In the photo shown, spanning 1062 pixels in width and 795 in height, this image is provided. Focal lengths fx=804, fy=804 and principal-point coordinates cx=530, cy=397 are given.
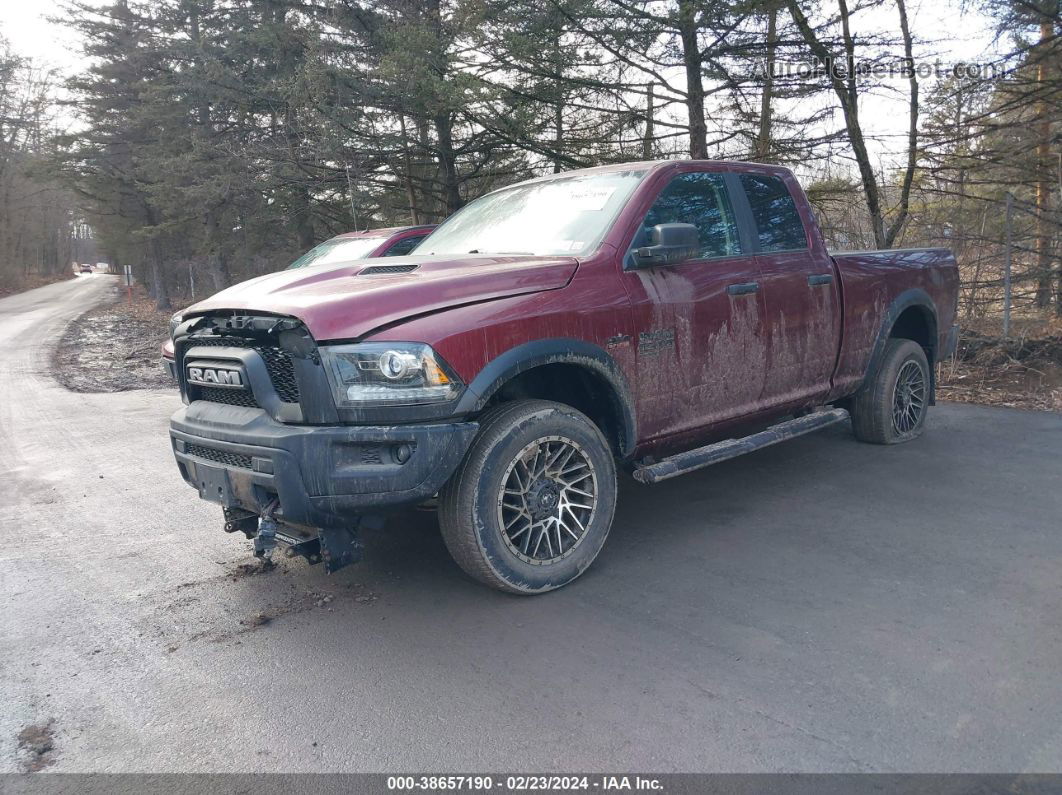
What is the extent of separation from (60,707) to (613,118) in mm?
11063

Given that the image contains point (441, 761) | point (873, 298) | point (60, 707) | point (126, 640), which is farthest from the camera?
point (873, 298)

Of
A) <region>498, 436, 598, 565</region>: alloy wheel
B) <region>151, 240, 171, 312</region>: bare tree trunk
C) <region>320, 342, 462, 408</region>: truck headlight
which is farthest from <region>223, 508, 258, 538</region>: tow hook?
<region>151, 240, 171, 312</region>: bare tree trunk

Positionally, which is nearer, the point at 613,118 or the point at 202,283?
the point at 613,118

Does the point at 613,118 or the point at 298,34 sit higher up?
the point at 298,34

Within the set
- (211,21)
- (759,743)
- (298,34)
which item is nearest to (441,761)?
(759,743)

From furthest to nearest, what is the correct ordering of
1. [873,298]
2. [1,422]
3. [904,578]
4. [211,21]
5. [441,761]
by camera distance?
1. [211,21]
2. [1,422]
3. [873,298]
4. [904,578]
5. [441,761]

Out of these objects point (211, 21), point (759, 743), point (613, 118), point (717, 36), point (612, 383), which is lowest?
point (759, 743)

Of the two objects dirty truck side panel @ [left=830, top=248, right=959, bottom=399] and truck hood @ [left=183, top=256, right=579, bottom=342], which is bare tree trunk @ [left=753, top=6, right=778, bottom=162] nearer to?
dirty truck side panel @ [left=830, top=248, right=959, bottom=399]

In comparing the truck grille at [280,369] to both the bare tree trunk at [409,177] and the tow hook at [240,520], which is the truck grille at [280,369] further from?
the bare tree trunk at [409,177]

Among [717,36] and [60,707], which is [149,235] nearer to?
[717,36]

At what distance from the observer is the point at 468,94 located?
12.0 meters

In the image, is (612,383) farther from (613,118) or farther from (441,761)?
(613,118)

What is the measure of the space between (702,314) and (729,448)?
0.80 meters

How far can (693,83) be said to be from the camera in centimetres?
1134
